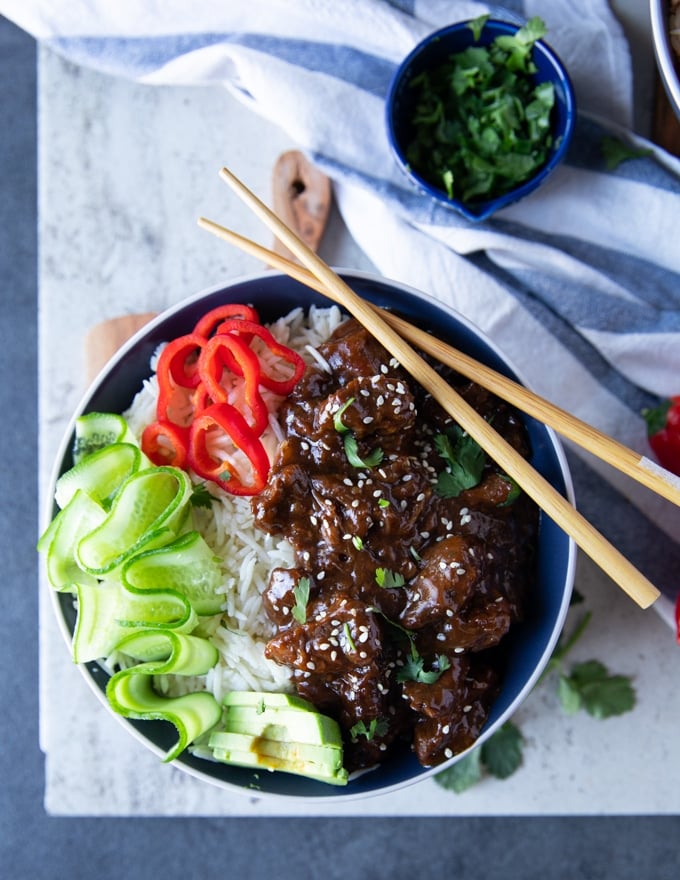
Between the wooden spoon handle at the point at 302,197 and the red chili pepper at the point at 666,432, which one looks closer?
the red chili pepper at the point at 666,432

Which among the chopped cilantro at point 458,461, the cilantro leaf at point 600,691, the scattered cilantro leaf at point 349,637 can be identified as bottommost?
the cilantro leaf at point 600,691

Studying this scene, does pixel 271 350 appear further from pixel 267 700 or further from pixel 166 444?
pixel 267 700

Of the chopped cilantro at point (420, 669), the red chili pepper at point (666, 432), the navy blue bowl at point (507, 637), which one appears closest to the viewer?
the chopped cilantro at point (420, 669)

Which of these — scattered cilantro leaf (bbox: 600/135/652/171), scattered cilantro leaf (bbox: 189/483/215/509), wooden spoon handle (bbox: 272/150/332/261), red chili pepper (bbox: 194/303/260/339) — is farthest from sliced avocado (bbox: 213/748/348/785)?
scattered cilantro leaf (bbox: 600/135/652/171)

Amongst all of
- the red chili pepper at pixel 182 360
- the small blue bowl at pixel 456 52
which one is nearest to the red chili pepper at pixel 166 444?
the red chili pepper at pixel 182 360

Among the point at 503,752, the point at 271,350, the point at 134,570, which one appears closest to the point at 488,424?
the point at 271,350

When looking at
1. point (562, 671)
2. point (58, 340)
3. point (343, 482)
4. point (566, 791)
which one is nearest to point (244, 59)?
point (58, 340)

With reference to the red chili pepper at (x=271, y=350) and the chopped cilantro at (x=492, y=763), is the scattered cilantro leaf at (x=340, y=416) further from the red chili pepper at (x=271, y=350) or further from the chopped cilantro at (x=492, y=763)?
the chopped cilantro at (x=492, y=763)

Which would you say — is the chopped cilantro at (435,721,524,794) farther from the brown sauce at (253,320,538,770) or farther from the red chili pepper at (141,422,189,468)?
the red chili pepper at (141,422,189,468)
